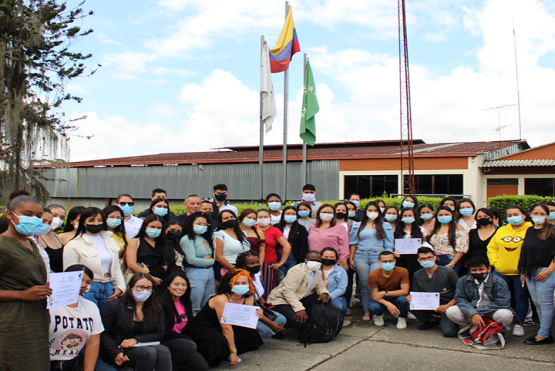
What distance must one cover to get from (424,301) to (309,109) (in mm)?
7583

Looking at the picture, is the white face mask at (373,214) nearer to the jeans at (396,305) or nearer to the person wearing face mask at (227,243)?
the jeans at (396,305)

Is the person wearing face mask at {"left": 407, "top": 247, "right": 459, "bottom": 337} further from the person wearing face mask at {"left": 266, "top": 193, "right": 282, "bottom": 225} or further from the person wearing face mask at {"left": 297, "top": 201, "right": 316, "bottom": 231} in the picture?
the person wearing face mask at {"left": 266, "top": 193, "right": 282, "bottom": 225}

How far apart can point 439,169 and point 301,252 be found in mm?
18744

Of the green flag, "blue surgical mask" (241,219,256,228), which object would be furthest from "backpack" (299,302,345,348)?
the green flag

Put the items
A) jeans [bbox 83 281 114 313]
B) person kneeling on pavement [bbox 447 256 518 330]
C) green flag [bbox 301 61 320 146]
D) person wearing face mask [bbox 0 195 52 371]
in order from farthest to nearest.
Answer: green flag [bbox 301 61 320 146] < person kneeling on pavement [bbox 447 256 518 330] < jeans [bbox 83 281 114 313] < person wearing face mask [bbox 0 195 52 371]

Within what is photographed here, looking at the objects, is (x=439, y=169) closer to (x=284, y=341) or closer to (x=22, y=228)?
(x=284, y=341)

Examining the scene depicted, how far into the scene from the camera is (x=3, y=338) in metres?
3.09

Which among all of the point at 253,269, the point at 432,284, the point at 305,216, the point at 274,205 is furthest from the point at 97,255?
the point at 432,284

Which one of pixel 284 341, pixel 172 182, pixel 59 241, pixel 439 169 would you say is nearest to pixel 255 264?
pixel 284 341

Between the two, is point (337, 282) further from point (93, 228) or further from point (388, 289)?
point (93, 228)

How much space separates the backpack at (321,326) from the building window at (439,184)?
1947cm

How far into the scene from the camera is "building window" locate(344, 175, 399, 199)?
24.6 m

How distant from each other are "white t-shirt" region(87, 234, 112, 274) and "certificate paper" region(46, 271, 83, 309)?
0.91 m

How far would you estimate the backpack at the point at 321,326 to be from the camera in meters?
5.70
